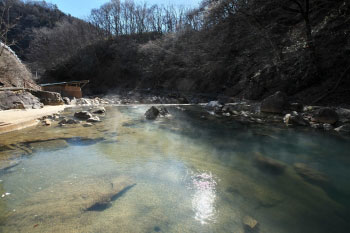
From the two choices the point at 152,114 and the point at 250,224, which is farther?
the point at 152,114

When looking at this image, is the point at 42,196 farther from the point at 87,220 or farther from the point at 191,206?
the point at 191,206

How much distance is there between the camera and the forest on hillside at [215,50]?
1057 cm

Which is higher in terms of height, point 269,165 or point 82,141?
point 82,141

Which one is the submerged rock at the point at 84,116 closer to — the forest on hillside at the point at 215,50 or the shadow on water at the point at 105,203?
the forest on hillside at the point at 215,50

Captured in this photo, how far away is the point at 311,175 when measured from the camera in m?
3.41

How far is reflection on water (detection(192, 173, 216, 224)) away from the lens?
7.70 ft

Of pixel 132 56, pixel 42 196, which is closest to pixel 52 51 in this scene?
pixel 132 56

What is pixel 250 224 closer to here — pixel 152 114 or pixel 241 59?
pixel 152 114

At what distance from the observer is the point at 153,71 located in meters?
27.9

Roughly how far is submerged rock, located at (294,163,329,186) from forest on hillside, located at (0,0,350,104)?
684 centimetres

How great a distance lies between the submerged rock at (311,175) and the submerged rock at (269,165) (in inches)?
9.7

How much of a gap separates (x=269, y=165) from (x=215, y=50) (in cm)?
1685

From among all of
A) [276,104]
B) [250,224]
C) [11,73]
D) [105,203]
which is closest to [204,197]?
[250,224]

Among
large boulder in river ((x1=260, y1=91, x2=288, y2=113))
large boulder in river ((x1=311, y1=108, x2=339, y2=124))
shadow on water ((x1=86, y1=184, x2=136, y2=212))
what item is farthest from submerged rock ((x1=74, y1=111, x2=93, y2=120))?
large boulder in river ((x1=311, y1=108, x2=339, y2=124))
